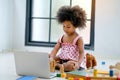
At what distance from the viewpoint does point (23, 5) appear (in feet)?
8.87

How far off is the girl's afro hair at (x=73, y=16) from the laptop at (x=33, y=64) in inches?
17.0

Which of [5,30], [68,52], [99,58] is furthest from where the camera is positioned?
[5,30]

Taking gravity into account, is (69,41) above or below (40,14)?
below

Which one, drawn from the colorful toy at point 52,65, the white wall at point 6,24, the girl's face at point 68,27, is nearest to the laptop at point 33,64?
the colorful toy at point 52,65

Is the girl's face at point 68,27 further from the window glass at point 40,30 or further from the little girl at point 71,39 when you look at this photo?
the window glass at point 40,30

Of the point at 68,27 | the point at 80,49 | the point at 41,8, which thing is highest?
the point at 41,8

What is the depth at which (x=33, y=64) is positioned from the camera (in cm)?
136

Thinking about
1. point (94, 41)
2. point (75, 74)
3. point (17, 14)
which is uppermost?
point (17, 14)

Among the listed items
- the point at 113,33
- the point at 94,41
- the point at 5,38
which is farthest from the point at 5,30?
the point at 113,33

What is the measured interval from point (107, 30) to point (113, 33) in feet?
0.20

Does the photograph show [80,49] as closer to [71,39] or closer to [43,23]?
[71,39]

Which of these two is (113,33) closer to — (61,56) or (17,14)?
(61,56)

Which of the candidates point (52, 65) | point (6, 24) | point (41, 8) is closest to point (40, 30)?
point (41, 8)

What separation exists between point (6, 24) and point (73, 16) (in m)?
1.17
